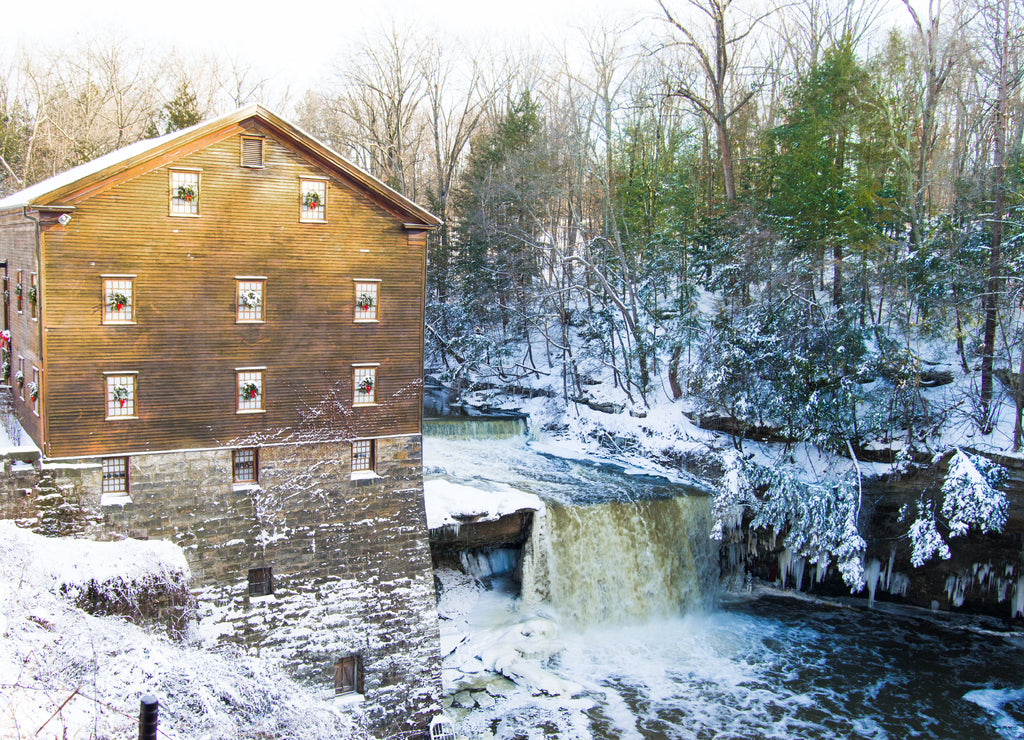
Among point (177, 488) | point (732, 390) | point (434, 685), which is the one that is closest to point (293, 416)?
point (177, 488)

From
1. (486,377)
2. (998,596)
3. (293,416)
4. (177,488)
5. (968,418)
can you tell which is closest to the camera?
(177,488)

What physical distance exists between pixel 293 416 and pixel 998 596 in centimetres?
2218

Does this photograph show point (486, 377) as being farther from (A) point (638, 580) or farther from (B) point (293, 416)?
(B) point (293, 416)

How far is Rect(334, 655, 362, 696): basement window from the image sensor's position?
66.4 ft

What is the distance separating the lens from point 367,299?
20641 mm

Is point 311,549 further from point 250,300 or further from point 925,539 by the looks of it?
point 925,539

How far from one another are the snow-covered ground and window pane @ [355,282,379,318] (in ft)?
23.7

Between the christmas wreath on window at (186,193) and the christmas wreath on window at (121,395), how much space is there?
14.8 feet

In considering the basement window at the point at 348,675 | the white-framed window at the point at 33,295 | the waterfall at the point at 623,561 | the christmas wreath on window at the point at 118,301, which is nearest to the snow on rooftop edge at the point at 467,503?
the waterfall at the point at 623,561

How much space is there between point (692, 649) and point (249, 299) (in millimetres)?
15957

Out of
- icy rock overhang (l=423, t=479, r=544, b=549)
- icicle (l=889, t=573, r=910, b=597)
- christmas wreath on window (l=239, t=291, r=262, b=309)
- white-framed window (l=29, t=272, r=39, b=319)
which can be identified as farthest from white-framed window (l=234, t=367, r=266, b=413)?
icicle (l=889, t=573, r=910, b=597)

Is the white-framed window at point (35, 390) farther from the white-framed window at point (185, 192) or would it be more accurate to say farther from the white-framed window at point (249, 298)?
the white-framed window at point (185, 192)

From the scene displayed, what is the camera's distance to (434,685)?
68.5 ft

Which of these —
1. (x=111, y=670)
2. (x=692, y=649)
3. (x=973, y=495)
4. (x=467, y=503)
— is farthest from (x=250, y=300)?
(x=973, y=495)
